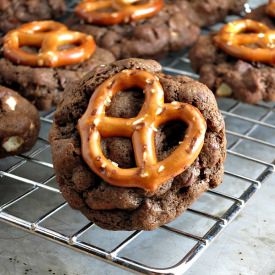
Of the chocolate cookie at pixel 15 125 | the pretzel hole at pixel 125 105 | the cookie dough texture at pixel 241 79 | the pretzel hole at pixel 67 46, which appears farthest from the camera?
the pretzel hole at pixel 67 46

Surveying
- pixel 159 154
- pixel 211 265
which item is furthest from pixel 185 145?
pixel 211 265

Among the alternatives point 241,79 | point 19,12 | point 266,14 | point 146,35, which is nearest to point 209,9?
point 266,14

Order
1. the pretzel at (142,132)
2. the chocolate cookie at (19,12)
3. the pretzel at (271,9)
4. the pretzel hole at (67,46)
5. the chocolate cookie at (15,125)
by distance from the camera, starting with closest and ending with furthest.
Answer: the pretzel at (142,132)
the chocolate cookie at (15,125)
the pretzel hole at (67,46)
the pretzel at (271,9)
the chocolate cookie at (19,12)

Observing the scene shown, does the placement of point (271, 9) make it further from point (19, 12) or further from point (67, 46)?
point (19, 12)

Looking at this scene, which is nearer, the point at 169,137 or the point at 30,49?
the point at 169,137

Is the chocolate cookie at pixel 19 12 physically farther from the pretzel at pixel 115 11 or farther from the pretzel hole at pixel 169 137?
the pretzel hole at pixel 169 137

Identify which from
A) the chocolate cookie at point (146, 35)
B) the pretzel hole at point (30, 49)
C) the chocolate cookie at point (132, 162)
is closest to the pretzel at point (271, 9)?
the chocolate cookie at point (146, 35)

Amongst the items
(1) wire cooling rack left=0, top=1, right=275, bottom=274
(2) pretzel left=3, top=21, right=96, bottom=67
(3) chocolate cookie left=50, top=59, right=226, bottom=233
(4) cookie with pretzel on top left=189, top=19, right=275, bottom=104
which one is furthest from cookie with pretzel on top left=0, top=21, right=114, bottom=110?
(3) chocolate cookie left=50, top=59, right=226, bottom=233

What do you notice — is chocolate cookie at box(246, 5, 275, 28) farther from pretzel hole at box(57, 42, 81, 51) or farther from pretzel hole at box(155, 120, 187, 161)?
pretzel hole at box(155, 120, 187, 161)
